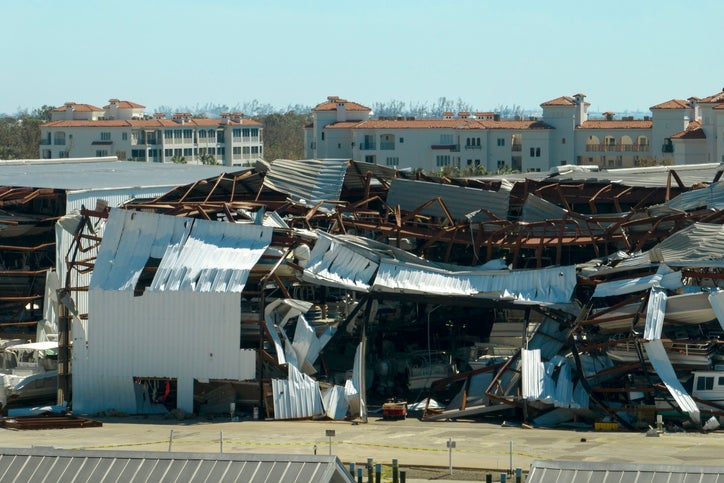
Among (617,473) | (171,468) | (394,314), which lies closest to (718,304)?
(394,314)

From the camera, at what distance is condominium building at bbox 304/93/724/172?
150 meters

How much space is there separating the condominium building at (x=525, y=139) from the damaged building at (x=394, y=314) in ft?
284

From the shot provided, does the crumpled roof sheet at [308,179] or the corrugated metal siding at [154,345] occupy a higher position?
the crumpled roof sheet at [308,179]

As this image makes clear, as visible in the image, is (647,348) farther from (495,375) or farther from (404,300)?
(404,300)

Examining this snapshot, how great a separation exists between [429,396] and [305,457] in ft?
68.1

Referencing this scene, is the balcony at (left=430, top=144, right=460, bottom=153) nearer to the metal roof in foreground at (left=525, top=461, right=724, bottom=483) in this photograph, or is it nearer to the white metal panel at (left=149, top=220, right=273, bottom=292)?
the white metal panel at (left=149, top=220, right=273, bottom=292)

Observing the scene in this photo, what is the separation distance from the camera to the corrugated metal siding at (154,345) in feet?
168

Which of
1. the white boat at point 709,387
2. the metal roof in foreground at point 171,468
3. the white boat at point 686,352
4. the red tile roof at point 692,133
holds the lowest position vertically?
the white boat at point 709,387

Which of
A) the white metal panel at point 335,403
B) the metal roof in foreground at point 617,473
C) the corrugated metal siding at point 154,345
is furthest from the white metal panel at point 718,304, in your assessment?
the metal roof in foreground at point 617,473

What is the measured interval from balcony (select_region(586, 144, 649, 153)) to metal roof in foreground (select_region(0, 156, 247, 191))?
237 feet

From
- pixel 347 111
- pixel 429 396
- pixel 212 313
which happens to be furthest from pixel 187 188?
pixel 347 111

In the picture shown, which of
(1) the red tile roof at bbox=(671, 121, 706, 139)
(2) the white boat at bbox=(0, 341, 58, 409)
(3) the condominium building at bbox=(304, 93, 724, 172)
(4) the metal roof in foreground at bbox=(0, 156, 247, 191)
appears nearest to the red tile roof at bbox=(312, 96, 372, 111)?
(3) the condominium building at bbox=(304, 93, 724, 172)

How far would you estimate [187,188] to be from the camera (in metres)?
61.9

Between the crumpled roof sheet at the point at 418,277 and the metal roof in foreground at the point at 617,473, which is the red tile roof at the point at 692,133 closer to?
the crumpled roof sheet at the point at 418,277
